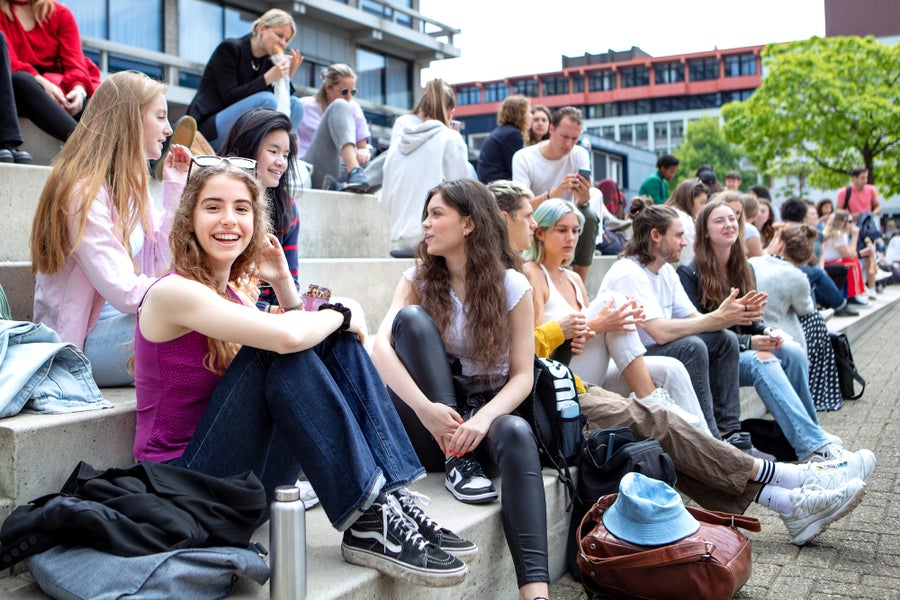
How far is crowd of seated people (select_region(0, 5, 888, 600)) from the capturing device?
100 inches

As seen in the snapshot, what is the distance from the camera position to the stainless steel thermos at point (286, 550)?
87.7 inches

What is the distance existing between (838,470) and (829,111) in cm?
3489

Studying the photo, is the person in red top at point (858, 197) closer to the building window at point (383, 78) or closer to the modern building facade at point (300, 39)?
the modern building facade at point (300, 39)

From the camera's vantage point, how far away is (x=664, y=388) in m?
4.59

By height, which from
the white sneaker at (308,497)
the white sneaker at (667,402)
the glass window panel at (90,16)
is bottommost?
the white sneaker at (308,497)

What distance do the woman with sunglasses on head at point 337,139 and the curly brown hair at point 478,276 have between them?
11.8 ft

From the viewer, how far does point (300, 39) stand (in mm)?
23141

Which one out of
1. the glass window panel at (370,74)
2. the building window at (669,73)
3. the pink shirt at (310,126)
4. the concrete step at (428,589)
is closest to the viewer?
the concrete step at (428,589)

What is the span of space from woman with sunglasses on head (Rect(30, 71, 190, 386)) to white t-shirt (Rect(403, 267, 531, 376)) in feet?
4.03

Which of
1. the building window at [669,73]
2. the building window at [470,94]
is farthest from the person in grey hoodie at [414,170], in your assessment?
the building window at [669,73]

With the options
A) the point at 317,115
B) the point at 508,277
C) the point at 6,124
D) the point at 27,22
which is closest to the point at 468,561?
the point at 508,277

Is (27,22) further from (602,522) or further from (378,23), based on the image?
(378,23)

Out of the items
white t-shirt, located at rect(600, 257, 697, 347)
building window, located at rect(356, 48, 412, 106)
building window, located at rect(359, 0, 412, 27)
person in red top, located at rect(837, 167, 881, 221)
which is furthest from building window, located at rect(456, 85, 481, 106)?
white t-shirt, located at rect(600, 257, 697, 347)

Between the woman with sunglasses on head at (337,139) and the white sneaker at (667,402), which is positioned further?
the woman with sunglasses on head at (337,139)
